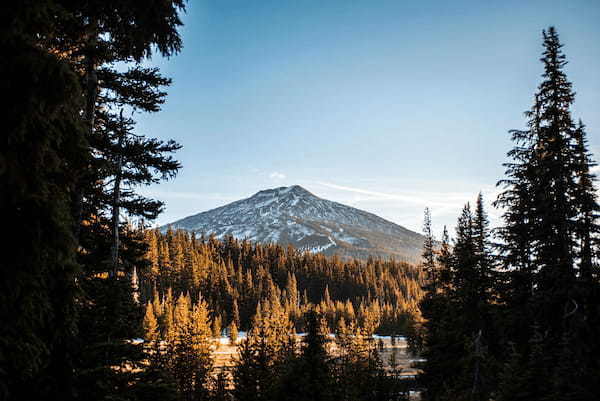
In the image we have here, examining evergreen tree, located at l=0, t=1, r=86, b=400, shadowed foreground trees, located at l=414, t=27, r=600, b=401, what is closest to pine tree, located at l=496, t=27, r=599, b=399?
shadowed foreground trees, located at l=414, t=27, r=600, b=401

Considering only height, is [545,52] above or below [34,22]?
above

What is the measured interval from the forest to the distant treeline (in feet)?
125

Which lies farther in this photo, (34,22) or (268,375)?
(268,375)

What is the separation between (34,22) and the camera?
9.33 feet

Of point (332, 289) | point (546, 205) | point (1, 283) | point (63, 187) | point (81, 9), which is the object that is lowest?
point (332, 289)

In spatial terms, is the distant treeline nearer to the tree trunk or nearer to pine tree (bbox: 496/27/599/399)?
pine tree (bbox: 496/27/599/399)

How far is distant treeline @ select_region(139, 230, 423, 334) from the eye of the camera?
3194 inches

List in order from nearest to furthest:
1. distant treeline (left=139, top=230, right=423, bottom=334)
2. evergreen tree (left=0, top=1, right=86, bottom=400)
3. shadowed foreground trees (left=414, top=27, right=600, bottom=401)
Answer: evergreen tree (left=0, top=1, right=86, bottom=400), shadowed foreground trees (left=414, top=27, right=600, bottom=401), distant treeline (left=139, top=230, right=423, bottom=334)

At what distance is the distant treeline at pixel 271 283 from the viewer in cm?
8112

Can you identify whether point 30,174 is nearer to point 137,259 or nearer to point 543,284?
point 137,259

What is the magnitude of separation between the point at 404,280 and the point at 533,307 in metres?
117

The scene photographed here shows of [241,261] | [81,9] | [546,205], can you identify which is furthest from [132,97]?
[241,261]

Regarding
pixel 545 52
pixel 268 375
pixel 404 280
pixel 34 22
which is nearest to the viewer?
pixel 34 22

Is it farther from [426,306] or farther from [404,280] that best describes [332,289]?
[426,306]
